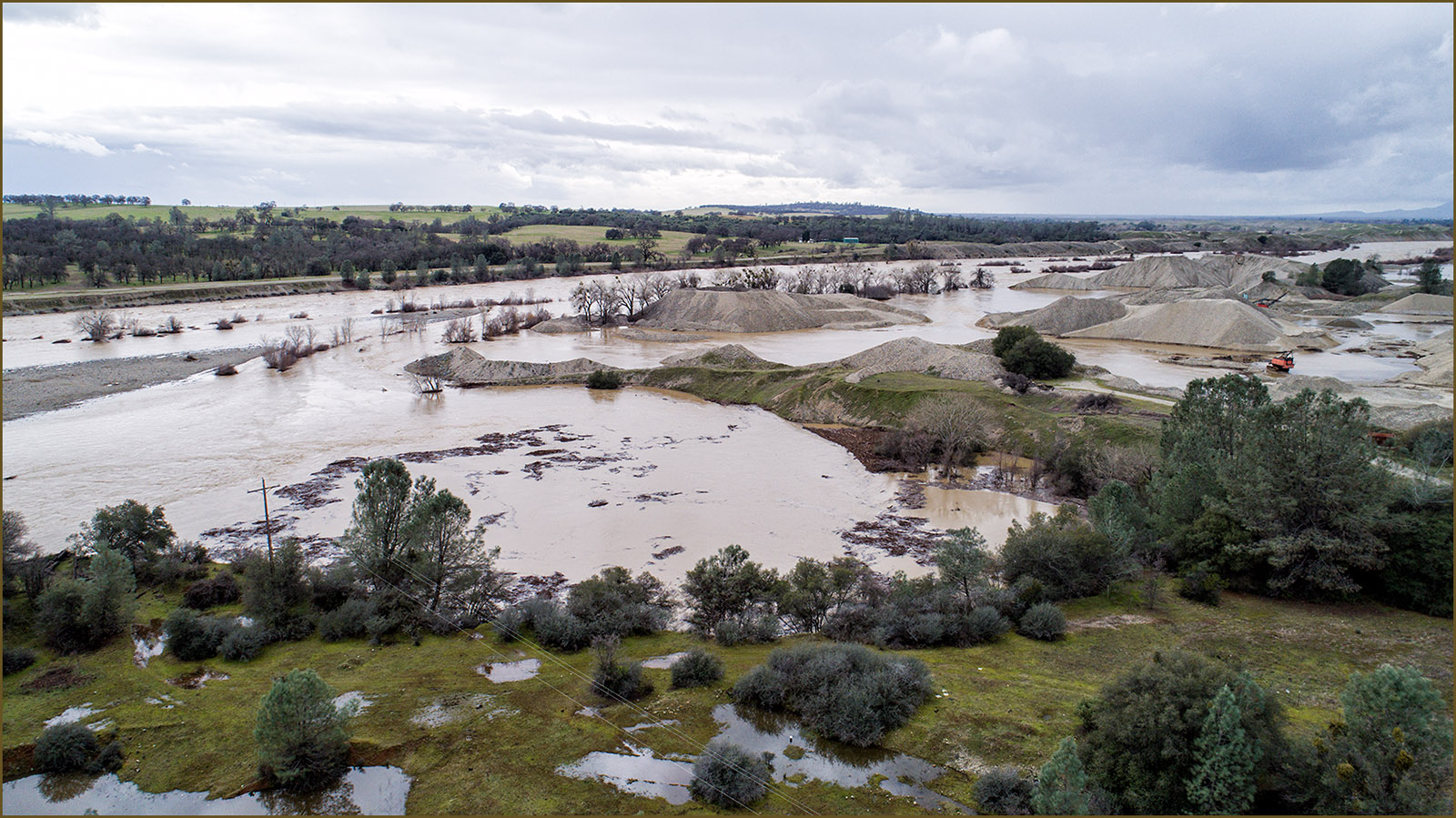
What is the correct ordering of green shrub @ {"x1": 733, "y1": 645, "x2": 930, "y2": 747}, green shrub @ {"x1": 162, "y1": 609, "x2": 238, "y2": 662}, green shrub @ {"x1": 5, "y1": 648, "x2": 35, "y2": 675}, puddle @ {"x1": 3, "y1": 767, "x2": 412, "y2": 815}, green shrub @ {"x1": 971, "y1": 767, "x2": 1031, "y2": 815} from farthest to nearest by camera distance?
1. green shrub @ {"x1": 162, "y1": 609, "x2": 238, "y2": 662}
2. green shrub @ {"x1": 5, "y1": 648, "x2": 35, "y2": 675}
3. green shrub @ {"x1": 733, "y1": 645, "x2": 930, "y2": 747}
4. puddle @ {"x1": 3, "y1": 767, "x2": 412, "y2": 815}
5. green shrub @ {"x1": 971, "y1": 767, "x2": 1031, "y2": 815}

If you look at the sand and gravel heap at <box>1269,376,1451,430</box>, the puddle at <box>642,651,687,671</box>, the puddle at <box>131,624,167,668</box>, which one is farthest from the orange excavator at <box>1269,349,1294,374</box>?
the puddle at <box>131,624,167,668</box>

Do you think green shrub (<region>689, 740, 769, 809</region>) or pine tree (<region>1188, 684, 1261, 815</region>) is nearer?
pine tree (<region>1188, 684, 1261, 815</region>)

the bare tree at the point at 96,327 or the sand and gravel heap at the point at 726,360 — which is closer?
the sand and gravel heap at the point at 726,360

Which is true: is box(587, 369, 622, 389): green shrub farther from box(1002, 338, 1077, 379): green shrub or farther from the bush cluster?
the bush cluster

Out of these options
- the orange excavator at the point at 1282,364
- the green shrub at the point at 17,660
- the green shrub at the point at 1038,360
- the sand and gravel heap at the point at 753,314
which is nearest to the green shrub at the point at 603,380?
the sand and gravel heap at the point at 753,314

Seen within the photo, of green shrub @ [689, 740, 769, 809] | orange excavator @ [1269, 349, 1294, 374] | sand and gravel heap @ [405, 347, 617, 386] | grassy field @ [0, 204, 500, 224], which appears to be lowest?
green shrub @ [689, 740, 769, 809]

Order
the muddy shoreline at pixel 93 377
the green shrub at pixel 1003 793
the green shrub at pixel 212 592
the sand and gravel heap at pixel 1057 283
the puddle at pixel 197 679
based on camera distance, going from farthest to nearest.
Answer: the sand and gravel heap at pixel 1057 283, the muddy shoreline at pixel 93 377, the green shrub at pixel 212 592, the puddle at pixel 197 679, the green shrub at pixel 1003 793

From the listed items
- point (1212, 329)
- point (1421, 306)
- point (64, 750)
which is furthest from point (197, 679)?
point (1421, 306)

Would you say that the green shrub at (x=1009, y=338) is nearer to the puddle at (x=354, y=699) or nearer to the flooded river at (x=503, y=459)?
the flooded river at (x=503, y=459)

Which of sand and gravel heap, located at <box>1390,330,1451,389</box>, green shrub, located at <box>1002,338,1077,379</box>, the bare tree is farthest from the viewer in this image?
the bare tree
